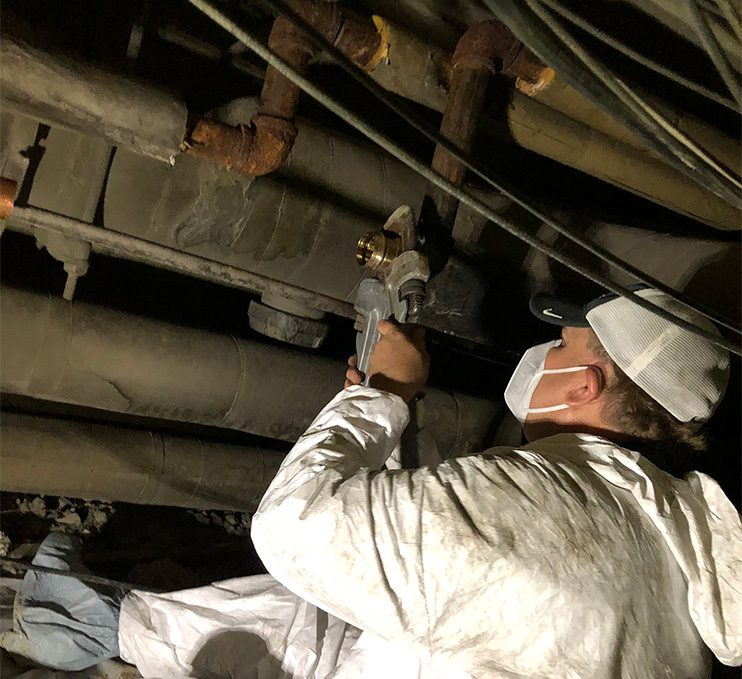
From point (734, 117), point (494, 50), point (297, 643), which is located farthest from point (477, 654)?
point (734, 117)

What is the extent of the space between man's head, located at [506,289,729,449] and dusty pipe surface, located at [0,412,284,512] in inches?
40.4

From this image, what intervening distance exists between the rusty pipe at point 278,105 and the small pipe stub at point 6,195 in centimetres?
34

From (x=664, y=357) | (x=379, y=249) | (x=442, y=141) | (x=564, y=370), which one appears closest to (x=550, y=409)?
(x=564, y=370)

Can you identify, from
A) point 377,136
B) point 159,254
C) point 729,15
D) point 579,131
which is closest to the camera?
point 377,136

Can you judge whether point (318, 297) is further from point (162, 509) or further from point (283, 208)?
point (162, 509)

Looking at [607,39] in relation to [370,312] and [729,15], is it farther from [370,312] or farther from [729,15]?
[370,312]

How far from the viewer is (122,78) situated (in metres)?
1.17

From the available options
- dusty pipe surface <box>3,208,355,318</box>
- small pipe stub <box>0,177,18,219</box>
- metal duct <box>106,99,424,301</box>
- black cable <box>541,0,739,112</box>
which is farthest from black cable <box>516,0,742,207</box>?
small pipe stub <box>0,177,18,219</box>

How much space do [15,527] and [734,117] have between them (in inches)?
102

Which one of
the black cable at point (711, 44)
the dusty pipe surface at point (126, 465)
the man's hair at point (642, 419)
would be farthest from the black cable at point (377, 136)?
the dusty pipe surface at point (126, 465)

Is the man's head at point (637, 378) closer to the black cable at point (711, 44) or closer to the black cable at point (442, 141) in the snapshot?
the black cable at point (442, 141)

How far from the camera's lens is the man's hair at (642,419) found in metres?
1.14

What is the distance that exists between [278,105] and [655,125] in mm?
714

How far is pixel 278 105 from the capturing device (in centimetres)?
127
